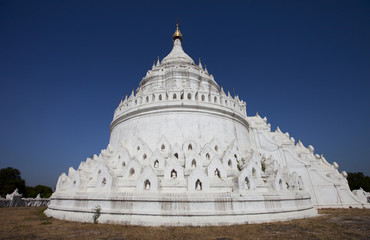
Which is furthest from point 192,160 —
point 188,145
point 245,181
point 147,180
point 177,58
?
point 177,58

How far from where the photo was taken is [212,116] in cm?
1808

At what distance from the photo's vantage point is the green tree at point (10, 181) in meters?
45.8

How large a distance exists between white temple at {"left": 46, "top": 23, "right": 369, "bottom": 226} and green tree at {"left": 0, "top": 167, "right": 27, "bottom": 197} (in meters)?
40.8

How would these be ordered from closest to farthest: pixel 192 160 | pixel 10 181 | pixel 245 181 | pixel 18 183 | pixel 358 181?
pixel 245 181 < pixel 192 160 < pixel 10 181 < pixel 18 183 < pixel 358 181

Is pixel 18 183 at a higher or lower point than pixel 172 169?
higher

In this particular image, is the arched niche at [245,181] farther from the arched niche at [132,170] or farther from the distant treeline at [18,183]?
the distant treeline at [18,183]

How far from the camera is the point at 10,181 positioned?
4675cm

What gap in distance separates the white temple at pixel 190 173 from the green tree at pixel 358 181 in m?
46.7

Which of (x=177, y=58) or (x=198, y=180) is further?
(x=177, y=58)

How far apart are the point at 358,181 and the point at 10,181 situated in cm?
8872

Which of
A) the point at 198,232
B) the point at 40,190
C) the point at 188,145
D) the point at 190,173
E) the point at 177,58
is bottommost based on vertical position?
the point at 198,232

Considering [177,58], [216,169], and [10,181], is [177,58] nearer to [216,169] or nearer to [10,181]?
[216,169]

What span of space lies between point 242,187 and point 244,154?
5.51m

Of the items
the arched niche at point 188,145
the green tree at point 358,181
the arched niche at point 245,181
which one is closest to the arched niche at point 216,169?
the arched niche at point 245,181
